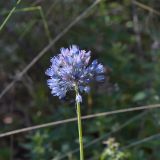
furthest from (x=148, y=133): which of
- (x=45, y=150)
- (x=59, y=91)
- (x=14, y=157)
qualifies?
(x=59, y=91)

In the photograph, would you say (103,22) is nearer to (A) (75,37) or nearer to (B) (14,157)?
(A) (75,37)

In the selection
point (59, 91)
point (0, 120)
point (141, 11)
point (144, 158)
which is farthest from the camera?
point (141, 11)

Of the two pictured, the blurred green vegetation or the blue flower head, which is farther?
the blurred green vegetation

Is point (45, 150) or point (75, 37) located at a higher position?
point (75, 37)

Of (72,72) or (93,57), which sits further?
(93,57)

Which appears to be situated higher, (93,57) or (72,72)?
(93,57)
